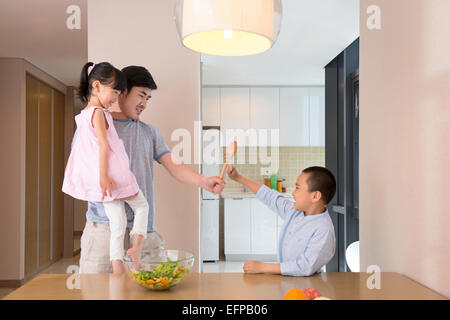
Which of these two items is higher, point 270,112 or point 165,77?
point 270,112

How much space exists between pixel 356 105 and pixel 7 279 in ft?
13.2

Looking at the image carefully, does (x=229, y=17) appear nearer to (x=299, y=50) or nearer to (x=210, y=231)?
(x=299, y=50)

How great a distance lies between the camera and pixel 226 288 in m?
1.23

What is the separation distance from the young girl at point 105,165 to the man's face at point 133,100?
13 centimetres

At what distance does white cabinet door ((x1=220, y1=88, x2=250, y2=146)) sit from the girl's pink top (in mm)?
3892

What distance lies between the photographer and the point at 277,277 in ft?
4.50

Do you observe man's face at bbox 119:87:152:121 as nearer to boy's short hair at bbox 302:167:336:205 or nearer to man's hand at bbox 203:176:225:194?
man's hand at bbox 203:176:225:194

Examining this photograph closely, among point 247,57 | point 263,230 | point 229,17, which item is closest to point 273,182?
point 263,230

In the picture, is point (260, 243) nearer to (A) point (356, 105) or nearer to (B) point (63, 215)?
(A) point (356, 105)

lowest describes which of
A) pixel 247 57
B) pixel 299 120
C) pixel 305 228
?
pixel 305 228

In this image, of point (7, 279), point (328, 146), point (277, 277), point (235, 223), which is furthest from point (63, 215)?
point (277, 277)

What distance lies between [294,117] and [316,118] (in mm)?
299

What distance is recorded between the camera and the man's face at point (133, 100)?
1.60m
